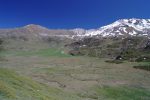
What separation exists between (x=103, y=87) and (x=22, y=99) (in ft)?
150

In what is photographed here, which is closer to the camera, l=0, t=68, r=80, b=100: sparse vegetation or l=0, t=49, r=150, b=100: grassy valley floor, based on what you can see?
l=0, t=68, r=80, b=100: sparse vegetation

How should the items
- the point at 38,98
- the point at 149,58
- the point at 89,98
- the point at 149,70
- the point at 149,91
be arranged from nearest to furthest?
the point at 38,98, the point at 89,98, the point at 149,91, the point at 149,70, the point at 149,58

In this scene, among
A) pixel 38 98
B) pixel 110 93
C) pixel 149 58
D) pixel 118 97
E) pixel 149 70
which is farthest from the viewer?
pixel 149 58

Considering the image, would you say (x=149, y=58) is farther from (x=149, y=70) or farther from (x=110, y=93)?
(x=110, y=93)

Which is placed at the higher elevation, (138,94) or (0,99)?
(0,99)

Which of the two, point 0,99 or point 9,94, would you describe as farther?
point 9,94

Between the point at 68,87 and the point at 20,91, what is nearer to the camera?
the point at 20,91

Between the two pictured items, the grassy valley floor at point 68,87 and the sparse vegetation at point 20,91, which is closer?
the sparse vegetation at point 20,91

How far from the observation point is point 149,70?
133 metres

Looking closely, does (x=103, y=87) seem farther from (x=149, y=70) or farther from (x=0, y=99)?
(x=149, y=70)

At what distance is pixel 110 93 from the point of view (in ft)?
219

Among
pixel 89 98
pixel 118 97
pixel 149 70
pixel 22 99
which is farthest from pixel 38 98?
pixel 149 70

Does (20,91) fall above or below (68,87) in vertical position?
above

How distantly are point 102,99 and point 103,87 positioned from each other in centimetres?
1952
